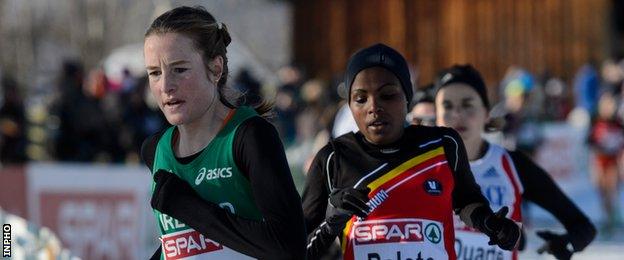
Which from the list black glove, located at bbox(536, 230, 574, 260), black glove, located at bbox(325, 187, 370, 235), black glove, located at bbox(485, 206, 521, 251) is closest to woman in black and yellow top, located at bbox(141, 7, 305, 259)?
black glove, located at bbox(325, 187, 370, 235)

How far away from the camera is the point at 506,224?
5.16m

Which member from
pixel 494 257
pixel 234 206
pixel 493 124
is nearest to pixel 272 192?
pixel 234 206

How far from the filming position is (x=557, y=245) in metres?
6.32

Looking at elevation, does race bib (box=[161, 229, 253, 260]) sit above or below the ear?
below

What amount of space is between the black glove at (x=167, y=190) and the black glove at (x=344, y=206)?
786 mm

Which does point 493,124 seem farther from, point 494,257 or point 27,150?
point 27,150

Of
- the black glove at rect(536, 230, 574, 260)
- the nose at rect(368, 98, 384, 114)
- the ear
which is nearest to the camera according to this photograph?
the ear

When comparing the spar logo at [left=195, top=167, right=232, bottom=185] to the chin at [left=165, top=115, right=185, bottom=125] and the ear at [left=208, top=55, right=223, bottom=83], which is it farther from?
the ear at [left=208, top=55, right=223, bottom=83]

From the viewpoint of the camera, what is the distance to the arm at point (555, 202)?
641cm

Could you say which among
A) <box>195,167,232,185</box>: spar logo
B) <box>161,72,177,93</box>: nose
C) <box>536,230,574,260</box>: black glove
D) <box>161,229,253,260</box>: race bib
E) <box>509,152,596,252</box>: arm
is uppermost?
<box>161,72,177,93</box>: nose

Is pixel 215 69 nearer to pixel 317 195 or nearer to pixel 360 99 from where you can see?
pixel 360 99

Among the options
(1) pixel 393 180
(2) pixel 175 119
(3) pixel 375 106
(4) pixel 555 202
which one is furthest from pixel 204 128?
(4) pixel 555 202

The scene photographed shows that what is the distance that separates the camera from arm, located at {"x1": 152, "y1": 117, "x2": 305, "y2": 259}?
418cm

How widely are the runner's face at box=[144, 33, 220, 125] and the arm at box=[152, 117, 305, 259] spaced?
165 mm
